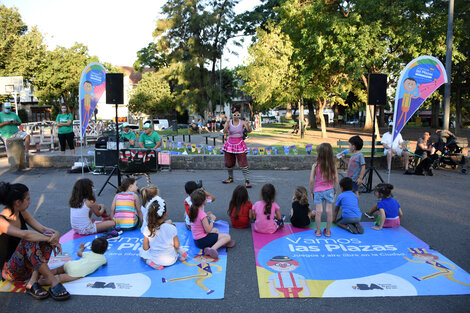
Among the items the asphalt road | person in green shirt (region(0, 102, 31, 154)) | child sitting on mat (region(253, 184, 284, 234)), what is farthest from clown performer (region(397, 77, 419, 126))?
person in green shirt (region(0, 102, 31, 154))

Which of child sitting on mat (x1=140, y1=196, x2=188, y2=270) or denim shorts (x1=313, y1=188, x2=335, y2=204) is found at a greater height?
denim shorts (x1=313, y1=188, x2=335, y2=204)

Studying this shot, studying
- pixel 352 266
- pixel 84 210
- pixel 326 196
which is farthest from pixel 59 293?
pixel 326 196

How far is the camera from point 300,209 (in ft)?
19.0

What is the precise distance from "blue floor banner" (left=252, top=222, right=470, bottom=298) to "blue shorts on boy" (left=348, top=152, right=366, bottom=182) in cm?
144

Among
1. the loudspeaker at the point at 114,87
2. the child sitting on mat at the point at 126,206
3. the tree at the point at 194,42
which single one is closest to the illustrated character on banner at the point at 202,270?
the child sitting on mat at the point at 126,206

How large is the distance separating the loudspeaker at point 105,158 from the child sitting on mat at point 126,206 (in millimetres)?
3802

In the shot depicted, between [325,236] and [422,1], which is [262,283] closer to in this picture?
[325,236]

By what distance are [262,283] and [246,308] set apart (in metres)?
0.54

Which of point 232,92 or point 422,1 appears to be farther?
point 232,92

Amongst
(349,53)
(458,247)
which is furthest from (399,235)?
(349,53)

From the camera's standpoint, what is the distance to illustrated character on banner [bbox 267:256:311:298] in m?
3.81

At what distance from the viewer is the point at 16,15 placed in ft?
116

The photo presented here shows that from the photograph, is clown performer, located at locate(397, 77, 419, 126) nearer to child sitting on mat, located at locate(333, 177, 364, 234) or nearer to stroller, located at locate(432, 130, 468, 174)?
child sitting on mat, located at locate(333, 177, 364, 234)

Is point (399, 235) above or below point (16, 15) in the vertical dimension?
below
